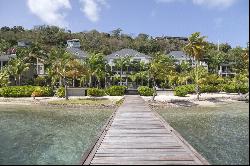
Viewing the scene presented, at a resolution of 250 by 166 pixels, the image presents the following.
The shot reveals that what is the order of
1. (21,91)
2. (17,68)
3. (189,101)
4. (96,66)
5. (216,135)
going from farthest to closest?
(96,66) < (17,68) < (21,91) < (189,101) < (216,135)

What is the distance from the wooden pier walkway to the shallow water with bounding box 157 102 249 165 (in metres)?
2.03

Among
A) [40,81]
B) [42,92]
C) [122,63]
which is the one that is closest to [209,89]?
[122,63]

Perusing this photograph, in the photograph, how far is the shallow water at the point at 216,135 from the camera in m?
18.8

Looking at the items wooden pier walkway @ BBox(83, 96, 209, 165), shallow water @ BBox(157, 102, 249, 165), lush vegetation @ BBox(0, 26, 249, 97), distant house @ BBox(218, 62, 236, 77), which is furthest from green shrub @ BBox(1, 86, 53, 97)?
distant house @ BBox(218, 62, 236, 77)

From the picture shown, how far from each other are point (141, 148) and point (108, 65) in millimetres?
68488

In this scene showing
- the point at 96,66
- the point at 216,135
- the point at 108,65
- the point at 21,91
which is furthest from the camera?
the point at 108,65

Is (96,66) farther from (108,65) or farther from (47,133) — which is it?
(47,133)

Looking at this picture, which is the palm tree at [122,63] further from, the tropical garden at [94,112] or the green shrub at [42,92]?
the green shrub at [42,92]

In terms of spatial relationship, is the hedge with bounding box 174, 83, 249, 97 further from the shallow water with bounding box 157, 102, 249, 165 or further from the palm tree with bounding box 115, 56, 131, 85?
the shallow water with bounding box 157, 102, 249, 165

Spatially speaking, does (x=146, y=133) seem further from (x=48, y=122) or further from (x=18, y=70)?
(x=18, y=70)

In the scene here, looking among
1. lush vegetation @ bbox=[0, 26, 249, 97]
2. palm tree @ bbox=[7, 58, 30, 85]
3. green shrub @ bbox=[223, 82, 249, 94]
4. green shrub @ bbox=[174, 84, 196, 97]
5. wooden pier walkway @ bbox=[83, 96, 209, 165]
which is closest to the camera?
wooden pier walkway @ bbox=[83, 96, 209, 165]

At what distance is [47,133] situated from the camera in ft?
88.8

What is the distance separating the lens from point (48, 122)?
33406mm

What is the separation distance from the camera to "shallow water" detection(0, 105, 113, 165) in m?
19.2
